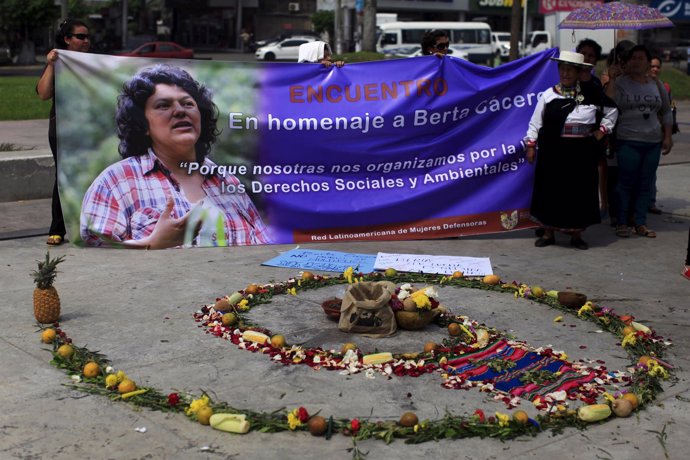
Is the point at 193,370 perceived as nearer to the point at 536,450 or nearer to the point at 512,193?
the point at 536,450

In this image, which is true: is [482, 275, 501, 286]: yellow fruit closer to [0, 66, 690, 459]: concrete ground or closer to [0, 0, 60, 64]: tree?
[0, 66, 690, 459]: concrete ground

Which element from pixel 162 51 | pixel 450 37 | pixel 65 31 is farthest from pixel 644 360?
pixel 450 37

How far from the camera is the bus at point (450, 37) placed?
4531 centimetres

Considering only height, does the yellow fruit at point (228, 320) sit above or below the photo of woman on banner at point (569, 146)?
below

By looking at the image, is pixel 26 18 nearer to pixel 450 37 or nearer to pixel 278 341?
pixel 450 37

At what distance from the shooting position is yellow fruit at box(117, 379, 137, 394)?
4.70 metres

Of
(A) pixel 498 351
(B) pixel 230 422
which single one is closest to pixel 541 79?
(A) pixel 498 351

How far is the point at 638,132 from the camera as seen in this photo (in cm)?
880

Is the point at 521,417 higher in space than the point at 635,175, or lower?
Result: lower

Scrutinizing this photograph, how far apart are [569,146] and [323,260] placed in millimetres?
2421

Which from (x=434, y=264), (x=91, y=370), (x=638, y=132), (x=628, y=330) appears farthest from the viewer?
(x=638, y=132)

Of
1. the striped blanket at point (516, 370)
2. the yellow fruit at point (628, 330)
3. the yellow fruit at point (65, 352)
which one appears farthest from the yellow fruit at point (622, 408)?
the yellow fruit at point (65, 352)

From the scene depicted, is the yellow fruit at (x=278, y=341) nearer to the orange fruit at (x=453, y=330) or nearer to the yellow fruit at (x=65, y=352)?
the orange fruit at (x=453, y=330)

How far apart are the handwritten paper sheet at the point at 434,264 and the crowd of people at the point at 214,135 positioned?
43.0 inches
